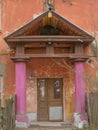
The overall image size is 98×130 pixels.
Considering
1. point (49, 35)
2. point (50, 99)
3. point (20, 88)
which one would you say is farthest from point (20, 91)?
point (49, 35)

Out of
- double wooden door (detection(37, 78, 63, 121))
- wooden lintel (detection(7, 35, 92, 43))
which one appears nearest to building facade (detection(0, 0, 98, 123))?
double wooden door (detection(37, 78, 63, 121))

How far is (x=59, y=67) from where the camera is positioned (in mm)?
18172

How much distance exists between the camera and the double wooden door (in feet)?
59.6

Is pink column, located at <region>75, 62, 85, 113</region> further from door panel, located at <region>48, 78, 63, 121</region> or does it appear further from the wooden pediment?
door panel, located at <region>48, 78, 63, 121</region>

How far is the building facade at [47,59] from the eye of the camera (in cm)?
1633

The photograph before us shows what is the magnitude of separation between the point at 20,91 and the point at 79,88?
99.8 inches

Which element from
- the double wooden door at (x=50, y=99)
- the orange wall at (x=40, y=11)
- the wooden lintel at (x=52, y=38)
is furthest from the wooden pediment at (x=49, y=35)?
the double wooden door at (x=50, y=99)

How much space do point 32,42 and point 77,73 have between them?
2.35 metres

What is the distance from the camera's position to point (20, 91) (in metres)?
16.2

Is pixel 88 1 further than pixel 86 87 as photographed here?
Yes

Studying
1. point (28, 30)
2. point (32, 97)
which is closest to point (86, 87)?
point (32, 97)

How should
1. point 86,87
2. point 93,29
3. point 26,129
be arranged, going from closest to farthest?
point 26,129 < point 86,87 < point 93,29

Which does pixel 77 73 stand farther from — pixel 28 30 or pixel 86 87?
pixel 28 30

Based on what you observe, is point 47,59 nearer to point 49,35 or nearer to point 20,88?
point 49,35
